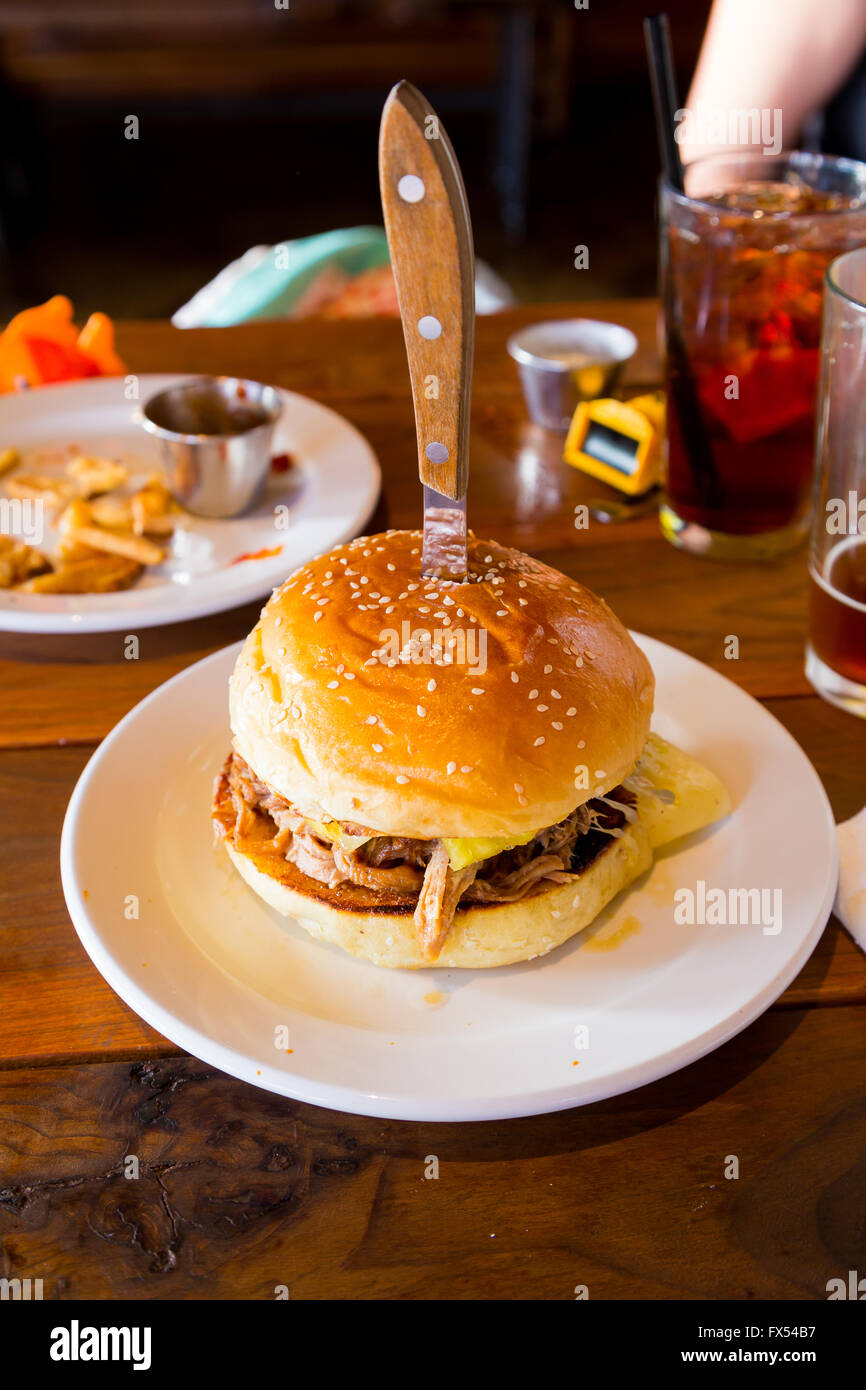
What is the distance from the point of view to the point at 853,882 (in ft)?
5.10

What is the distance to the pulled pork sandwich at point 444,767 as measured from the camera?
1.37 m

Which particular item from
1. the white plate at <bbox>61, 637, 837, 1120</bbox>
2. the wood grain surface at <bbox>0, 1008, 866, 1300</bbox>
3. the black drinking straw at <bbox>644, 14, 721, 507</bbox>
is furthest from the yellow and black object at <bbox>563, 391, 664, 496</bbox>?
the wood grain surface at <bbox>0, 1008, 866, 1300</bbox>

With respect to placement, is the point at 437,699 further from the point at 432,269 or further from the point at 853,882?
the point at 853,882

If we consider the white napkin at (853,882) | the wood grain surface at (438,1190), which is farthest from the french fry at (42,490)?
the white napkin at (853,882)

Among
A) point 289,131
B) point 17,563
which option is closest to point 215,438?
point 17,563

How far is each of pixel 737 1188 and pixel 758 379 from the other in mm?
1440

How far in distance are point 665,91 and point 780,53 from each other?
1.54m

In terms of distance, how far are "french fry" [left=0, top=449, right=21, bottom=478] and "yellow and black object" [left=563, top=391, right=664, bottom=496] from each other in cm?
122

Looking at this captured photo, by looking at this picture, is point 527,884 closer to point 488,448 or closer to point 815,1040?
point 815,1040

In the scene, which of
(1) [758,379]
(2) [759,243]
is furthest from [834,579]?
(2) [759,243]

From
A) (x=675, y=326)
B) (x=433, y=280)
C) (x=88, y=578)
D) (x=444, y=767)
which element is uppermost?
(x=433, y=280)

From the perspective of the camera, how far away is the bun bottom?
4.63ft

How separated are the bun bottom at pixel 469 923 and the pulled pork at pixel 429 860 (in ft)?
0.05

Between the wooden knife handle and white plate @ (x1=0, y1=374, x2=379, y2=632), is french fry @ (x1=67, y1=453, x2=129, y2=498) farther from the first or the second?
the wooden knife handle
